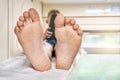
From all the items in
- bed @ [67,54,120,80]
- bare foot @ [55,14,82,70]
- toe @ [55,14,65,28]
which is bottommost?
bed @ [67,54,120,80]

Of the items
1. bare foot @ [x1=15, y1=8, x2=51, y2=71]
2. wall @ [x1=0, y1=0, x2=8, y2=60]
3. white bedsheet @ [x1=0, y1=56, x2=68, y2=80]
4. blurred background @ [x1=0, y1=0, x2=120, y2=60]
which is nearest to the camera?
white bedsheet @ [x1=0, y1=56, x2=68, y2=80]

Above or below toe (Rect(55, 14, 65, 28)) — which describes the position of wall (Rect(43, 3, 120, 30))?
below

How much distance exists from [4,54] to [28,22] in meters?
0.57

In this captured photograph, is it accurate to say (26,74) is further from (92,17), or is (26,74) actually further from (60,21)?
(92,17)

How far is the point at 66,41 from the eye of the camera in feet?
3.54

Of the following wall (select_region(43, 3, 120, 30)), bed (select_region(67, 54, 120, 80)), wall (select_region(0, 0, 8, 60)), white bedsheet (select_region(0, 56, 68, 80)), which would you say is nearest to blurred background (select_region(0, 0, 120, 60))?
wall (select_region(43, 3, 120, 30))

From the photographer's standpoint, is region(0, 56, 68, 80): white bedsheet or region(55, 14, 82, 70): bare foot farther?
region(55, 14, 82, 70): bare foot

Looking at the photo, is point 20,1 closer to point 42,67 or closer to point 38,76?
point 42,67

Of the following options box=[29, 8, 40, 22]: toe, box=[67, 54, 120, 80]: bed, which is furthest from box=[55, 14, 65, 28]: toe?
box=[67, 54, 120, 80]: bed

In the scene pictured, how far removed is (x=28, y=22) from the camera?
1.03 meters

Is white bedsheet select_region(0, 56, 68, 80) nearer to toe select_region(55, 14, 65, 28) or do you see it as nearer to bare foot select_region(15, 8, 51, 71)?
bare foot select_region(15, 8, 51, 71)

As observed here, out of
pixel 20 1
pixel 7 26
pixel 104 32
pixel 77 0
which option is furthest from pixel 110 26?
pixel 7 26

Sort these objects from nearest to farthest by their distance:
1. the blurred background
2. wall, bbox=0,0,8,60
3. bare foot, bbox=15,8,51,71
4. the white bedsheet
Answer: the white bedsheet, bare foot, bbox=15,8,51,71, wall, bbox=0,0,8,60, the blurred background

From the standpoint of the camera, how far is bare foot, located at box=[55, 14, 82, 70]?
106 centimetres
